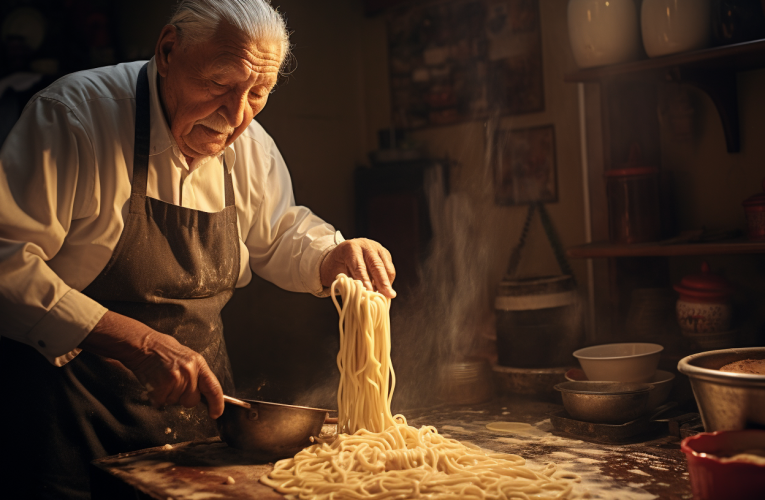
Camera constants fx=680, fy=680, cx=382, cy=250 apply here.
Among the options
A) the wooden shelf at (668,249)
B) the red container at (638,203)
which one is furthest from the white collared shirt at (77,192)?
the red container at (638,203)

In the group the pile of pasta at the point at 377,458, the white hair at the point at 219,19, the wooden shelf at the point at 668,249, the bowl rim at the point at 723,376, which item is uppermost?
the white hair at the point at 219,19

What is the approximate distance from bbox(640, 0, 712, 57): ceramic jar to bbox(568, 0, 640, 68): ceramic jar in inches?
4.7

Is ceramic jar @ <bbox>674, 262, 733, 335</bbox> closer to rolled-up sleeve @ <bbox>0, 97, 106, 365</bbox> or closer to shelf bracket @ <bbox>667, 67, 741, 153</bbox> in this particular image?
shelf bracket @ <bbox>667, 67, 741, 153</bbox>

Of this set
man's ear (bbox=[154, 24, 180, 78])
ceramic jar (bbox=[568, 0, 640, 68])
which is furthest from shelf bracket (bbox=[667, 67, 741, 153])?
man's ear (bbox=[154, 24, 180, 78])

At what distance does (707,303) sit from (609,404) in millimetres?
898

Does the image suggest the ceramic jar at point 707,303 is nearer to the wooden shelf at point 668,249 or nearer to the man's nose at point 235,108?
the wooden shelf at point 668,249

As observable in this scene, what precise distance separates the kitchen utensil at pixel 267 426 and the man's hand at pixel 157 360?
0.39ft

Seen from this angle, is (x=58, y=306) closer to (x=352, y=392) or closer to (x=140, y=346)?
(x=140, y=346)

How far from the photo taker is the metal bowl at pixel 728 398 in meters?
1.76

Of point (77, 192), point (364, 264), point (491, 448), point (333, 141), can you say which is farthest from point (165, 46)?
point (333, 141)

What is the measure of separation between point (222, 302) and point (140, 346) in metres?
0.61

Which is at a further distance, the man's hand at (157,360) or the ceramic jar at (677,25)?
the ceramic jar at (677,25)

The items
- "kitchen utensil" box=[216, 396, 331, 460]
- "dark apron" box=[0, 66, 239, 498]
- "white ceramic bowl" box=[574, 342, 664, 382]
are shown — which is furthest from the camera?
"white ceramic bowl" box=[574, 342, 664, 382]

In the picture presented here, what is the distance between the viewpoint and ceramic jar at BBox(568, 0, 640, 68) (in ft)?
10.5
